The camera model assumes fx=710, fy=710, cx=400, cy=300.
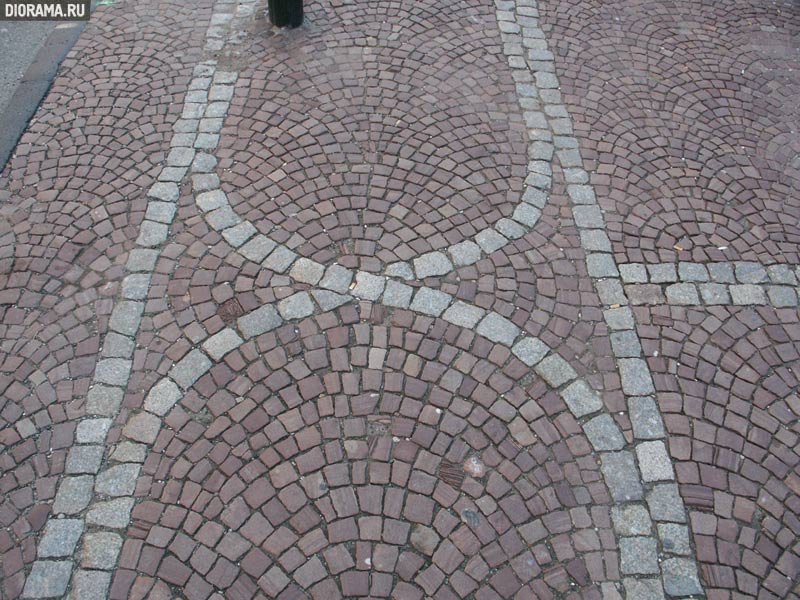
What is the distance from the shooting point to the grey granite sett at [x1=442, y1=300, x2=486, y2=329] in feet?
17.2

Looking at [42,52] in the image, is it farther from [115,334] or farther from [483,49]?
[483,49]

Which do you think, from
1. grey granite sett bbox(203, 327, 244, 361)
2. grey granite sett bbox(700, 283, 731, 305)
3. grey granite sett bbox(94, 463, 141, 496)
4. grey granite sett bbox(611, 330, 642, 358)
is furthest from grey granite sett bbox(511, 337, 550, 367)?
grey granite sett bbox(94, 463, 141, 496)

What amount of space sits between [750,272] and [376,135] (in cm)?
345

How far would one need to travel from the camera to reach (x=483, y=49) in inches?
305

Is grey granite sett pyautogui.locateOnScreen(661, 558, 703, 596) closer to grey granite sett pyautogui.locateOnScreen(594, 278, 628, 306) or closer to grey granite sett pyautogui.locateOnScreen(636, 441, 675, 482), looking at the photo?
grey granite sett pyautogui.locateOnScreen(636, 441, 675, 482)

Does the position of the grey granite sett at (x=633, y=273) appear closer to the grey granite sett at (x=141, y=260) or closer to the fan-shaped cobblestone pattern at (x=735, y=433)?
the fan-shaped cobblestone pattern at (x=735, y=433)

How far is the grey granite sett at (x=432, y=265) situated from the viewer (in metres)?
5.54

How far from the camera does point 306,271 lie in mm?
5523

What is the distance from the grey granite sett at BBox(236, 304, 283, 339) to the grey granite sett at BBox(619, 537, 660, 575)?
2764mm

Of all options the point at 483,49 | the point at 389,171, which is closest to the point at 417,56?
the point at 483,49

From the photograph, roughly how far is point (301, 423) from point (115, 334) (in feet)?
5.17

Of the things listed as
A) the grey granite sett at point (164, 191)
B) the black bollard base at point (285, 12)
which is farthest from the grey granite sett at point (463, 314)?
the black bollard base at point (285, 12)

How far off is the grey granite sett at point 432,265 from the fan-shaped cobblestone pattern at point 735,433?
5.06 ft

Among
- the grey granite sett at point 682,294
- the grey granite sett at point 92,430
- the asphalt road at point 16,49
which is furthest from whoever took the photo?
the asphalt road at point 16,49
